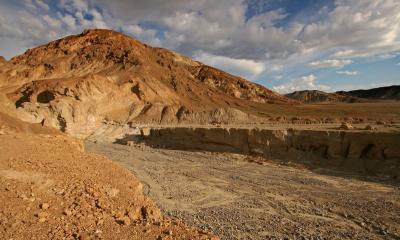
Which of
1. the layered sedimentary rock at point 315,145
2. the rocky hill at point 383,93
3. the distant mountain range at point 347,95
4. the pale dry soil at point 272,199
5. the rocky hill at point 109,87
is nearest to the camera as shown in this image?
the pale dry soil at point 272,199

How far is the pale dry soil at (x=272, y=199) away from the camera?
444 inches

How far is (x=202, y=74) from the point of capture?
252 feet

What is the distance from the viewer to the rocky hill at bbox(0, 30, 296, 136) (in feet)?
129

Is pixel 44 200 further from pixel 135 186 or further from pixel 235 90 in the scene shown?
pixel 235 90

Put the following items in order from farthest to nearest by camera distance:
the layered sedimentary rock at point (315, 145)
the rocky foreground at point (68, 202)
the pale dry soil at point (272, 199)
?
the layered sedimentary rock at point (315, 145)
the pale dry soil at point (272, 199)
the rocky foreground at point (68, 202)

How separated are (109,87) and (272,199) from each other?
36.6 meters

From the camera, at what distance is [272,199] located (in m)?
14.6

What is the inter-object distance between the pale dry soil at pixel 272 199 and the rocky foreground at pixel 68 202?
3.77m

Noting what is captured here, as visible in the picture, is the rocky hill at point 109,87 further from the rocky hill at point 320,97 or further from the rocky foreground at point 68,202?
the rocky hill at point 320,97

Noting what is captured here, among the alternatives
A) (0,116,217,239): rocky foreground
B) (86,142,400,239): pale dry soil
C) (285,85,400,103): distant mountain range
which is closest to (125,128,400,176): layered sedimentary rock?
(86,142,400,239): pale dry soil

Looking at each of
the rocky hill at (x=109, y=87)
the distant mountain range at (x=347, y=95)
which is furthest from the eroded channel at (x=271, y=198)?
the distant mountain range at (x=347, y=95)

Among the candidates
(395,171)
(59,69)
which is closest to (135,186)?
(395,171)

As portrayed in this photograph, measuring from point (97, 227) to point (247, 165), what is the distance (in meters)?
16.5

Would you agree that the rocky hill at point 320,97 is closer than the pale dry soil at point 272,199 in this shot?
No
